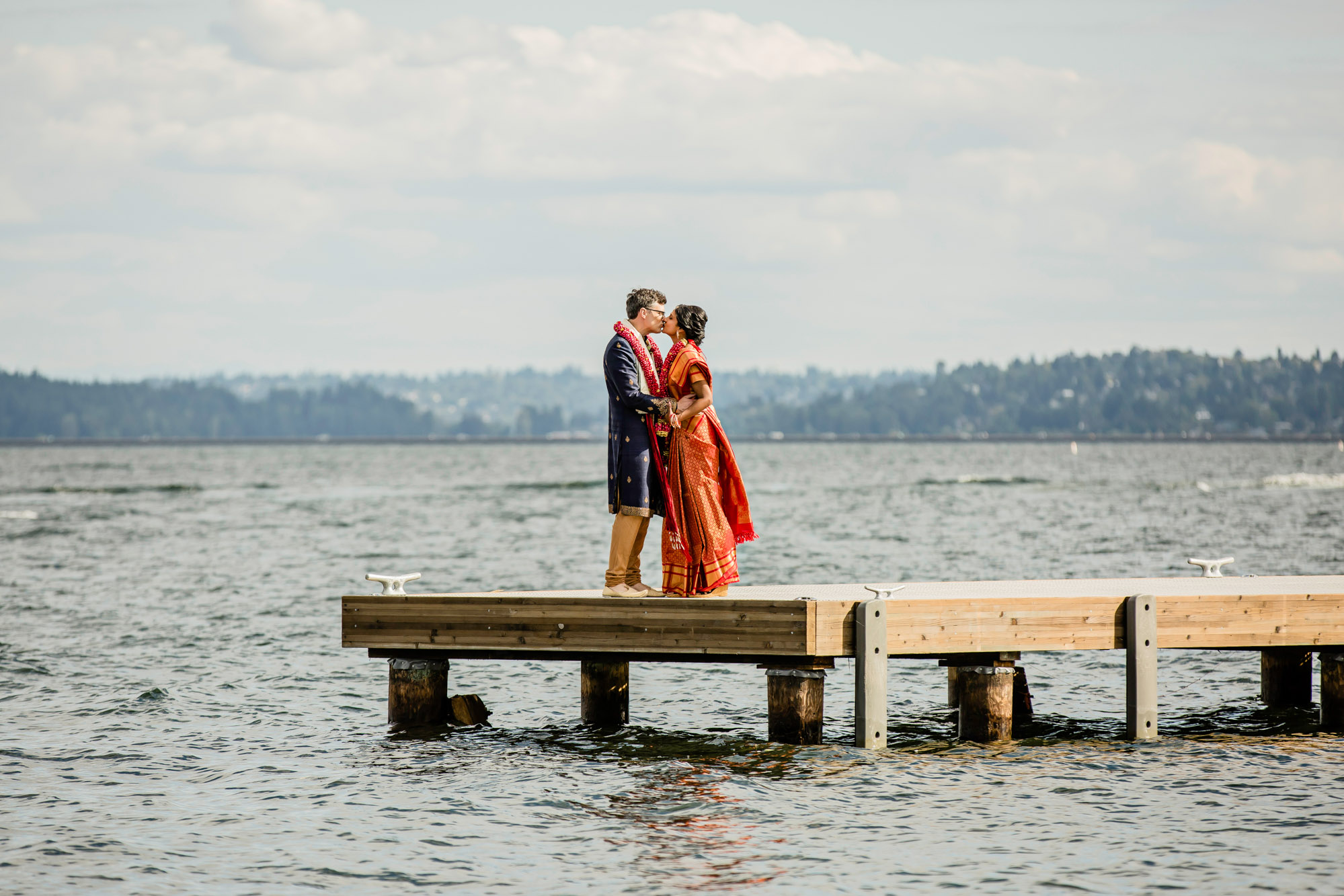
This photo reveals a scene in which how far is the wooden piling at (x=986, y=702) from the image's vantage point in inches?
503

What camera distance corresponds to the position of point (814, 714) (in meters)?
12.4

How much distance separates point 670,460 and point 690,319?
1.24 meters

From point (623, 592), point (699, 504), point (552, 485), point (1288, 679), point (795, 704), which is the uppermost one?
point (699, 504)

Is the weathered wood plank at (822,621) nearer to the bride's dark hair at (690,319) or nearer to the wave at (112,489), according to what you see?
the bride's dark hair at (690,319)

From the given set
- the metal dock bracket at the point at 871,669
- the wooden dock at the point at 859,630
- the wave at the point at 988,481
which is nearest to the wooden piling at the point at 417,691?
the wooden dock at the point at 859,630

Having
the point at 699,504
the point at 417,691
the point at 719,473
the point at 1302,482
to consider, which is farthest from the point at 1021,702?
the point at 1302,482

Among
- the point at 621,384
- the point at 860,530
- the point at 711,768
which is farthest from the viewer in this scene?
the point at 860,530

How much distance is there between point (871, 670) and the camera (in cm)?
1178

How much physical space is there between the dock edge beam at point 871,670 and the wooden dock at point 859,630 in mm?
12

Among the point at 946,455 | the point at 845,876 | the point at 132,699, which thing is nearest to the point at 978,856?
the point at 845,876

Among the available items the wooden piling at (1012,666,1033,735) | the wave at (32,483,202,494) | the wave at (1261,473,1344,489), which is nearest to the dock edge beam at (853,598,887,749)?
the wooden piling at (1012,666,1033,735)

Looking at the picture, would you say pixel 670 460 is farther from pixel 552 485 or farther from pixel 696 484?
pixel 552 485

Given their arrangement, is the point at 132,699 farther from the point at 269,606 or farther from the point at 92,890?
the point at 269,606

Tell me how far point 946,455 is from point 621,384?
19202 cm
